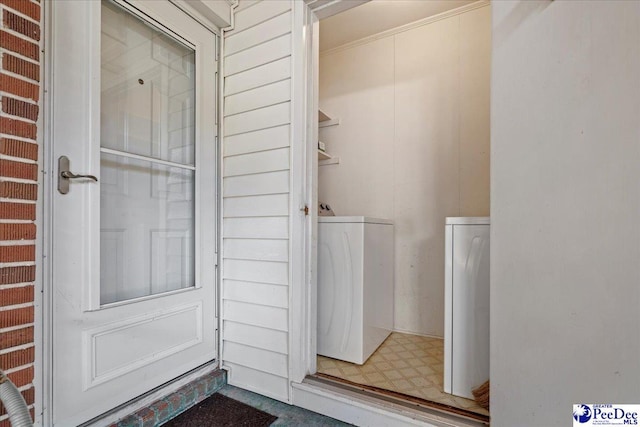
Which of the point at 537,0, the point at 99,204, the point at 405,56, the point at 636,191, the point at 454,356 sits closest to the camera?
the point at 636,191

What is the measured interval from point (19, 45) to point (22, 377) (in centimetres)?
112

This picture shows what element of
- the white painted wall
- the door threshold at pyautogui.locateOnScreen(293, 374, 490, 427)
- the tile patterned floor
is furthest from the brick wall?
the white painted wall

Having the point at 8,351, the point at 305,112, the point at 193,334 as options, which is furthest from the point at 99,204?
the point at 305,112

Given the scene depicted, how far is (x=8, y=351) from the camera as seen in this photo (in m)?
0.95

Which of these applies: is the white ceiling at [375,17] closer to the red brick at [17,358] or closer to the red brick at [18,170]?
the red brick at [18,170]

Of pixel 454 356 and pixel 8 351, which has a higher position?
pixel 8 351

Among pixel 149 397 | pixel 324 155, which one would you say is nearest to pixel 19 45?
pixel 149 397

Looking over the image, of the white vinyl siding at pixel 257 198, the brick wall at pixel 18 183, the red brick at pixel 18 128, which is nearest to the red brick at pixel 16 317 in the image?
the brick wall at pixel 18 183

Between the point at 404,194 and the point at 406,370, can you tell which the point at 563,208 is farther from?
the point at 404,194

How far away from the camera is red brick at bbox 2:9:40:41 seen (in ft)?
3.15

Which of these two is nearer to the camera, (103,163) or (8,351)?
(8,351)

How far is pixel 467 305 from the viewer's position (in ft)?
4.61

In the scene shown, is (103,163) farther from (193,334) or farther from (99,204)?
(193,334)

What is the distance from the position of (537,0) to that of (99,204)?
184 cm
